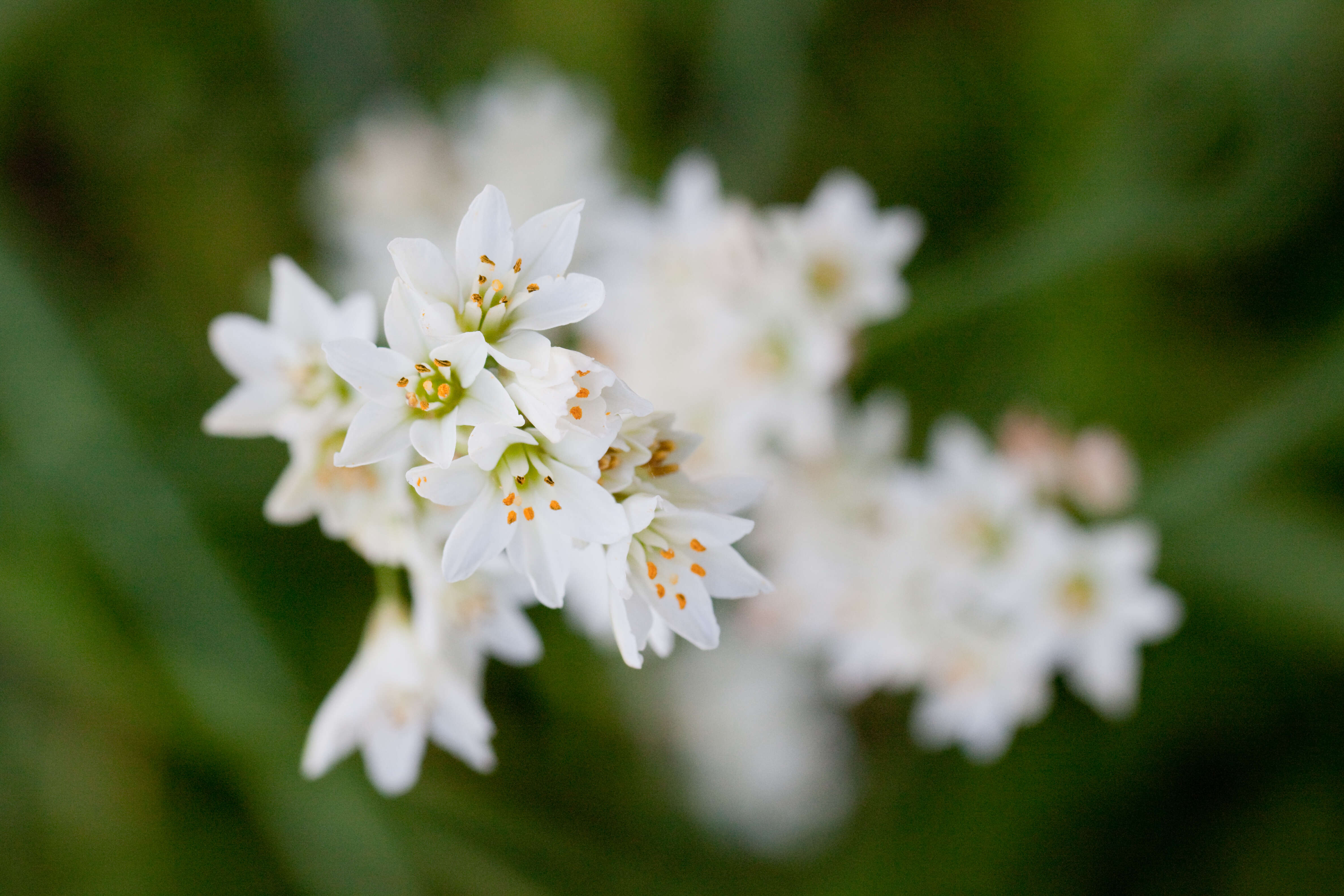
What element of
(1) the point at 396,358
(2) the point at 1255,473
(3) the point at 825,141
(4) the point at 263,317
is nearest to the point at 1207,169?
(2) the point at 1255,473

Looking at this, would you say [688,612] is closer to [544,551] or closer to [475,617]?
[544,551]

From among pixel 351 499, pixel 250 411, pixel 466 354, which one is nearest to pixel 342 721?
pixel 351 499

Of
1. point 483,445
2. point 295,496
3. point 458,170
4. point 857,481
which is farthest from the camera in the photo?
point 458,170

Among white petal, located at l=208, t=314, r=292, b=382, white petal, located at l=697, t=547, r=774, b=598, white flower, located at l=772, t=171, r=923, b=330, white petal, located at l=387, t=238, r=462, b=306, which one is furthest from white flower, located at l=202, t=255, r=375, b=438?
white flower, located at l=772, t=171, r=923, b=330

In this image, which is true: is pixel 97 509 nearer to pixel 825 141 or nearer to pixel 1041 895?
pixel 825 141

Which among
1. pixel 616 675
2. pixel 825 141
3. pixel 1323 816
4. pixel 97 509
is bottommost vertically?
pixel 97 509

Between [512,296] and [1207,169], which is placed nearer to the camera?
[512,296]

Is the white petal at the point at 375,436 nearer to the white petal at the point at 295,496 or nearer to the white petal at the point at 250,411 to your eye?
the white petal at the point at 295,496

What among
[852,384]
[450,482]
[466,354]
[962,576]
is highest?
[852,384]
